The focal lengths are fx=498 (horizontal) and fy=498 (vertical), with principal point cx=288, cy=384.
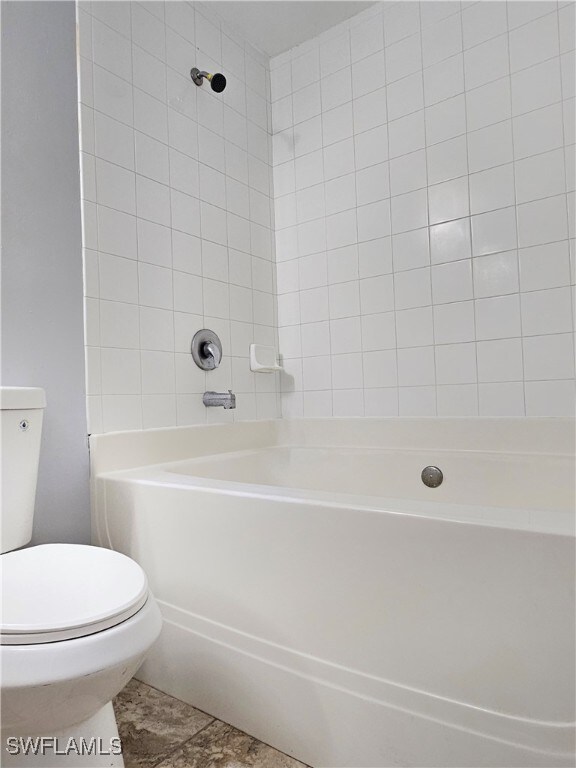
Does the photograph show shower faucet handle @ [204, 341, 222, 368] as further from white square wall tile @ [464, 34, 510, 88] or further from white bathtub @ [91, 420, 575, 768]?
white square wall tile @ [464, 34, 510, 88]

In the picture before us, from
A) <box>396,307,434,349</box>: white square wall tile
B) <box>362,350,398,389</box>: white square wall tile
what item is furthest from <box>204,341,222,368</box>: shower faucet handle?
<box>396,307,434,349</box>: white square wall tile

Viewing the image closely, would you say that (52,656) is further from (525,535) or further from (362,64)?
(362,64)

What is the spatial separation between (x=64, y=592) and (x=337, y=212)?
1773mm

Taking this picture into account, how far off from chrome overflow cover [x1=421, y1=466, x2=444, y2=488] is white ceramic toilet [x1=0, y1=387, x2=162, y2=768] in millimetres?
1124

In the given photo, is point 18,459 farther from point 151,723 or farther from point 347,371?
point 347,371

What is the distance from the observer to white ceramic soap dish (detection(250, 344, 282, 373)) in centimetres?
212

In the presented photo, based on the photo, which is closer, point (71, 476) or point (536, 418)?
point (71, 476)

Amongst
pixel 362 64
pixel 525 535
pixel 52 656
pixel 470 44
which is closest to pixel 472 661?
pixel 525 535

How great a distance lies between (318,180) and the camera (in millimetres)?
2207

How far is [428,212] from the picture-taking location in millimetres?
1908

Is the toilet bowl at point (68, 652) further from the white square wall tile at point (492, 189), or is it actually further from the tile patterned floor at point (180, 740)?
the white square wall tile at point (492, 189)

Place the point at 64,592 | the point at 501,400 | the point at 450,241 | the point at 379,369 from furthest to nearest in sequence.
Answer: the point at 379,369
the point at 450,241
the point at 501,400
the point at 64,592

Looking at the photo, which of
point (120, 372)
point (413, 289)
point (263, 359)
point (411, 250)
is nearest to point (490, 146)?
point (411, 250)

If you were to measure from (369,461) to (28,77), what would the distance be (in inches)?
65.7
